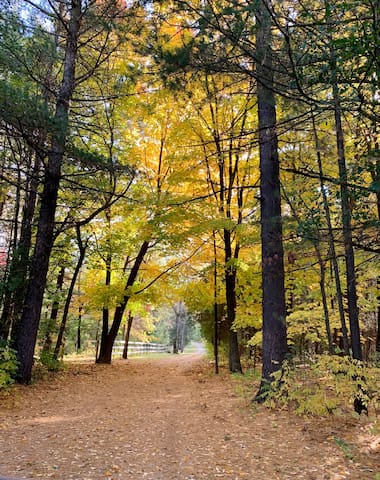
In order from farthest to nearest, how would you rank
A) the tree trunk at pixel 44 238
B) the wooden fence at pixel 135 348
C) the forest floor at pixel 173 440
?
the wooden fence at pixel 135 348, the tree trunk at pixel 44 238, the forest floor at pixel 173 440

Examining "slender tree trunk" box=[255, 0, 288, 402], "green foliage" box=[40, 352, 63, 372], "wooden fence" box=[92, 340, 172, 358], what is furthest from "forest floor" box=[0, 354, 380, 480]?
"wooden fence" box=[92, 340, 172, 358]

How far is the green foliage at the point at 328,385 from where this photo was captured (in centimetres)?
467

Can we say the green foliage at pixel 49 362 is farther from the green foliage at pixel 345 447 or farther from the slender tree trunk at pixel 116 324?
the green foliage at pixel 345 447

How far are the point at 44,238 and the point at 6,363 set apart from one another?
Answer: 273 cm

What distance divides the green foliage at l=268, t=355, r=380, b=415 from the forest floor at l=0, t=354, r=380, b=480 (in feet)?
0.69

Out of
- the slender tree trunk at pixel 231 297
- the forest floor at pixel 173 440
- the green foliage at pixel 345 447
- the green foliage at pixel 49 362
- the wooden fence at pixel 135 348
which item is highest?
the slender tree trunk at pixel 231 297

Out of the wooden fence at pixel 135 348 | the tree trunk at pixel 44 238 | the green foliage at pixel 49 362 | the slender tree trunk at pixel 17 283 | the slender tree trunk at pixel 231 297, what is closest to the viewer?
the tree trunk at pixel 44 238

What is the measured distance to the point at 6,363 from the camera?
683cm

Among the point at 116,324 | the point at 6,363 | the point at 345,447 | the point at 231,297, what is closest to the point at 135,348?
the point at 116,324

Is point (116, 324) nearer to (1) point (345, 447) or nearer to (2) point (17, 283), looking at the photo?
(2) point (17, 283)

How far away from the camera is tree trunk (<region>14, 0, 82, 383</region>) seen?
780cm

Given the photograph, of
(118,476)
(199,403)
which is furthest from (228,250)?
(118,476)

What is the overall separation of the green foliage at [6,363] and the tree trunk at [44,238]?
521mm

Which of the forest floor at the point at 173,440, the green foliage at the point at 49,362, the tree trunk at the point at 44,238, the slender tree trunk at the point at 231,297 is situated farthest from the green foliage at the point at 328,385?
the green foliage at the point at 49,362
